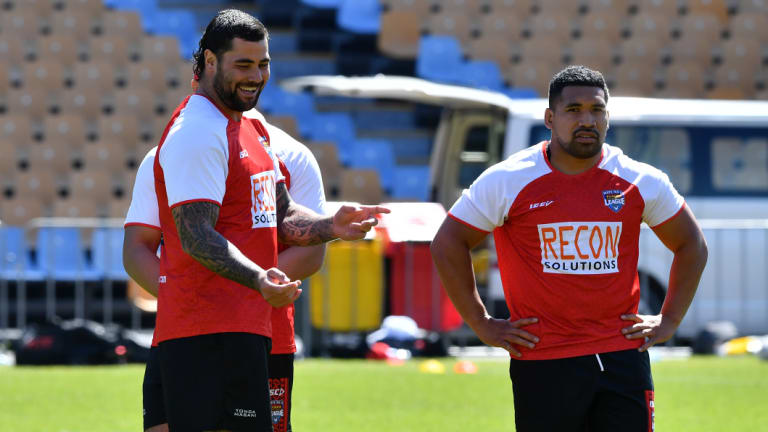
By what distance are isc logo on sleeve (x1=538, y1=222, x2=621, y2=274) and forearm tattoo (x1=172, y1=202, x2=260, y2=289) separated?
3.96 ft

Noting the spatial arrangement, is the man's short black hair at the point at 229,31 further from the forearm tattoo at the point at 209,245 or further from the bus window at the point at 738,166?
the bus window at the point at 738,166

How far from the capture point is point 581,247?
430cm

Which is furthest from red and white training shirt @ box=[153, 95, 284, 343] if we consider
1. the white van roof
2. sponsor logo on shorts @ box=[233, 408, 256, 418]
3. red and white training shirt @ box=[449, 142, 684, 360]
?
the white van roof

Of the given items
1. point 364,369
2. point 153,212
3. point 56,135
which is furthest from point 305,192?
point 56,135

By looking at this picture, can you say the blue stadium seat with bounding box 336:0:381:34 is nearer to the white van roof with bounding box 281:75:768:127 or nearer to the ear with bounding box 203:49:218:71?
the white van roof with bounding box 281:75:768:127

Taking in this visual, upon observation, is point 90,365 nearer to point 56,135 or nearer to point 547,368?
point 56,135

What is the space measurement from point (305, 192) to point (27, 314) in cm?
1003

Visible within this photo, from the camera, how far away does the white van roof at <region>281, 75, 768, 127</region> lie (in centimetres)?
1431

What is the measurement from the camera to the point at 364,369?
11539mm

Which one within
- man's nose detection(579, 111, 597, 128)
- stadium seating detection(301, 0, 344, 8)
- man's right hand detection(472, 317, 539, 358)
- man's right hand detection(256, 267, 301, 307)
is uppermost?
stadium seating detection(301, 0, 344, 8)

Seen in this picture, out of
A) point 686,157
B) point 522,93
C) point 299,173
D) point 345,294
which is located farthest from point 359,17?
point 299,173

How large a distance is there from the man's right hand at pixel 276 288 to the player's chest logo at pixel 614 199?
1.33 metres

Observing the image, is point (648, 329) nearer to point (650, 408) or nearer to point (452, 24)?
point (650, 408)

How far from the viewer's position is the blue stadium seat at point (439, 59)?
1977cm
